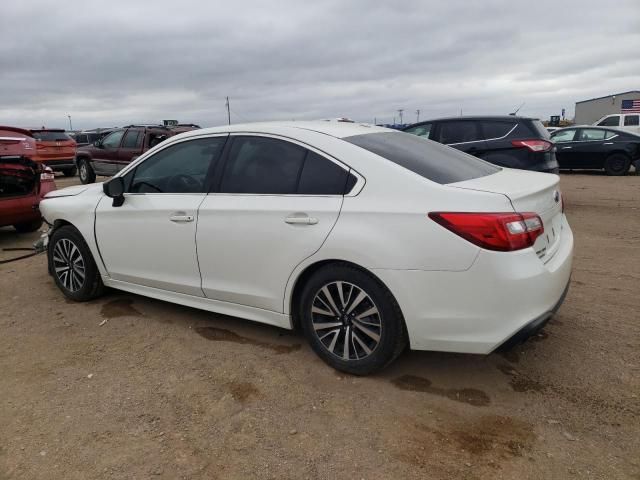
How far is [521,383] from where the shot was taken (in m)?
3.11

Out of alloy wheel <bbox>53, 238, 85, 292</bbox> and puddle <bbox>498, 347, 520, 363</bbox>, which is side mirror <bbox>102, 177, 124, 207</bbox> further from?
puddle <bbox>498, 347, 520, 363</bbox>

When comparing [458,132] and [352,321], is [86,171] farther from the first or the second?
[352,321]

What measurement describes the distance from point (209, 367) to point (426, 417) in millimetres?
→ 1481

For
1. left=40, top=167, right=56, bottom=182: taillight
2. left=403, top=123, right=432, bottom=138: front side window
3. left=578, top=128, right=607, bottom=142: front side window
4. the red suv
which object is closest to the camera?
the red suv

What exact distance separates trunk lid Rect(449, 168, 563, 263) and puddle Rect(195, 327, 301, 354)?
1669 millimetres

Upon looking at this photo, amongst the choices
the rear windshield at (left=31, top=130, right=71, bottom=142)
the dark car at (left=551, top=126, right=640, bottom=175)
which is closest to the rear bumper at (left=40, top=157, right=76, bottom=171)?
the rear windshield at (left=31, top=130, right=71, bottom=142)

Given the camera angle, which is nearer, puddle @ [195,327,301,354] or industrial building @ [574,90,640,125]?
puddle @ [195,327,301,354]

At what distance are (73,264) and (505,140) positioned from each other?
6631mm

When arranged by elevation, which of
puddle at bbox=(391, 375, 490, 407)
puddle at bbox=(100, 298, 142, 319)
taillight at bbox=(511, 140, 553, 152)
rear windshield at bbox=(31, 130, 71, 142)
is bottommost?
puddle at bbox=(391, 375, 490, 407)

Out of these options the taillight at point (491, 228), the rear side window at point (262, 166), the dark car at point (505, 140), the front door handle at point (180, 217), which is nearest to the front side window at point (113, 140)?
the dark car at point (505, 140)

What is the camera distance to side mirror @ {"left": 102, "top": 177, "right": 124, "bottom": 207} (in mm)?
4109

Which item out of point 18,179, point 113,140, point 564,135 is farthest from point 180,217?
point 564,135

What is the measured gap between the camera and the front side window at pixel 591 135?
47.8 feet

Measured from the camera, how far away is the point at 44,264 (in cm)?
614
